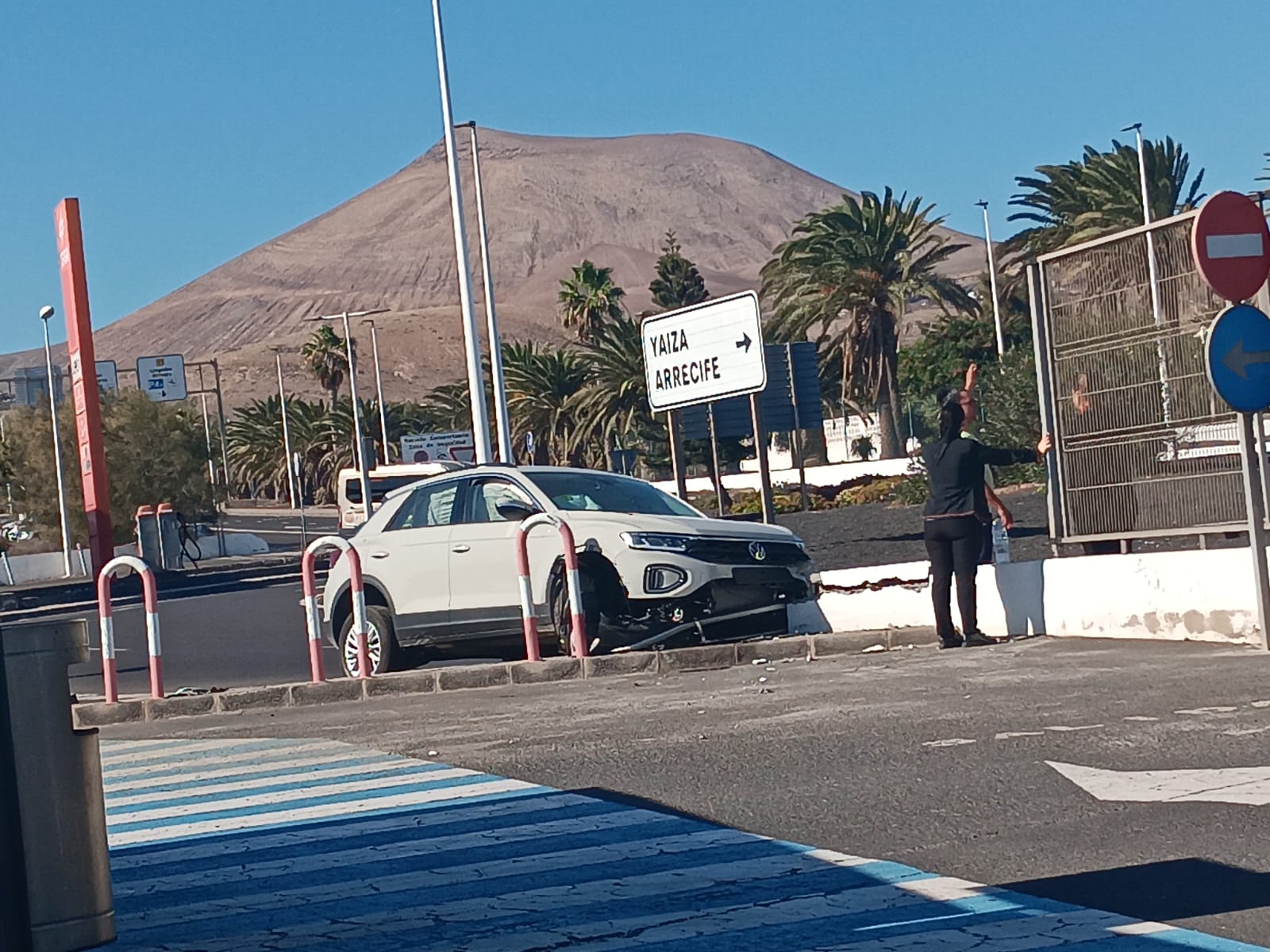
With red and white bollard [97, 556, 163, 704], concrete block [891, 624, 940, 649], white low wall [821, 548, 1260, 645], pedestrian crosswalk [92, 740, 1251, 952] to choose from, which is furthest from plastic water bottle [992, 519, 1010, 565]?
pedestrian crosswalk [92, 740, 1251, 952]

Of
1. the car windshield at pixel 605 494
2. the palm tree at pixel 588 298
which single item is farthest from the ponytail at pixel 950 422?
the palm tree at pixel 588 298

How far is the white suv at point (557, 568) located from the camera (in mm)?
14523

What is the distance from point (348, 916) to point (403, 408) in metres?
106

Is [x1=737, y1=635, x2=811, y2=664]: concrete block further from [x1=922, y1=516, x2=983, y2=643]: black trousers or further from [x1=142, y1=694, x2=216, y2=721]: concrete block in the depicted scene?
[x1=142, y1=694, x2=216, y2=721]: concrete block

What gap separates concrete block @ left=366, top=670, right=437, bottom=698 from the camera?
1427 centimetres

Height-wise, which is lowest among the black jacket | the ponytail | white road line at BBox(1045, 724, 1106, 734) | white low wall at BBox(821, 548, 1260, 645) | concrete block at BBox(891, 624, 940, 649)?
white road line at BBox(1045, 724, 1106, 734)

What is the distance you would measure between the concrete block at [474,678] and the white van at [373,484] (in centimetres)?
3691

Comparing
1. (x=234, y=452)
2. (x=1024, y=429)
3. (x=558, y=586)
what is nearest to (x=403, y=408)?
(x=234, y=452)

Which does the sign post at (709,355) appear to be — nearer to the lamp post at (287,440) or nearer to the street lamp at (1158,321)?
the street lamp at (1158,321)

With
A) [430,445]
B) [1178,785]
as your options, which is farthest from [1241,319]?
[430,445]

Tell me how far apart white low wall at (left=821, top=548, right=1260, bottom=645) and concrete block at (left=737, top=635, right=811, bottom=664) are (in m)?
0.99

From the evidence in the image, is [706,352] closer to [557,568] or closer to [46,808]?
[557,568]

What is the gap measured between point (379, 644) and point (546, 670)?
208 cm

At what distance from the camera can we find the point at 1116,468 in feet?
45.6
